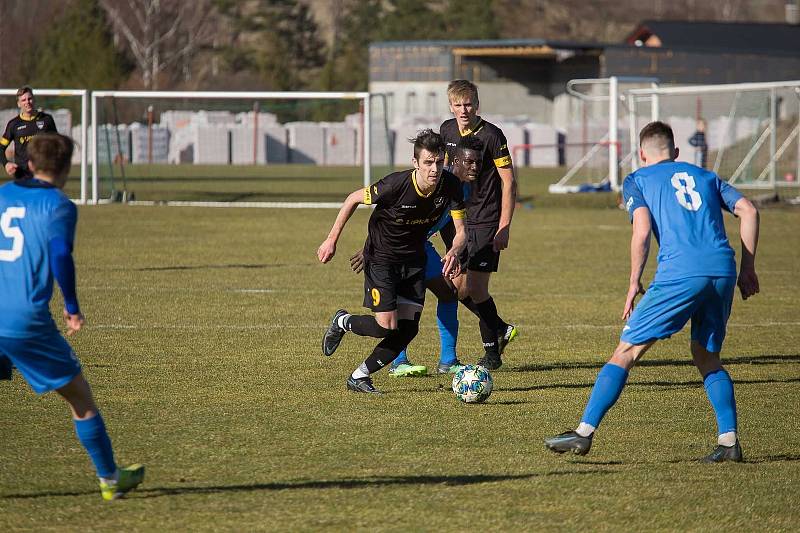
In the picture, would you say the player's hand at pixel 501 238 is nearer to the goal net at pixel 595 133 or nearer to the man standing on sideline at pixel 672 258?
the man standing on sideline at pixel 672 258

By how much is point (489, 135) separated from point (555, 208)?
20.3m

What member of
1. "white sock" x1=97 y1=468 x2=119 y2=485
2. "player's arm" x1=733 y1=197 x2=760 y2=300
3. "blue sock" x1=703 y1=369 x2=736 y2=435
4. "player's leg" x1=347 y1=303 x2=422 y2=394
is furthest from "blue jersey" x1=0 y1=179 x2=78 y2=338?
"blue sock" x1=703 y1=369 x2=736 y2=435

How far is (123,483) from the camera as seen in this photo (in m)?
5.57

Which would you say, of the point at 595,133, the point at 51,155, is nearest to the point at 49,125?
the point at 51,155

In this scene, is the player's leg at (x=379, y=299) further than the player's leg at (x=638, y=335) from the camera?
Yes

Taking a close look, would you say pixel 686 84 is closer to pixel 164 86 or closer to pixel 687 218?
pixel 164 86

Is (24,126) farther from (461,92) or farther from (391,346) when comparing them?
Result: (391,346)

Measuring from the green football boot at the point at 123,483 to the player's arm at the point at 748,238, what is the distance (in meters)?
3.14

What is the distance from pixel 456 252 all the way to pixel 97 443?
313cm

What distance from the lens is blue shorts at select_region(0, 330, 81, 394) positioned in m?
5.33

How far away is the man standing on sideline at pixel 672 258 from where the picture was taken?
20.4 feet

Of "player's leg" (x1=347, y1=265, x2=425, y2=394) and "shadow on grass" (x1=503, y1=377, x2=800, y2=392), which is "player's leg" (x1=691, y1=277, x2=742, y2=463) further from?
"player's leg" (x1=347, y1=265, x2=425, y2=394)

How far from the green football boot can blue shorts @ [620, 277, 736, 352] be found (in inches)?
97.4

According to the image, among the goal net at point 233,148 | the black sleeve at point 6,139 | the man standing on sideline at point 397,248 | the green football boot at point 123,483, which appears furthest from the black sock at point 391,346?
the goal net at point 233,148
